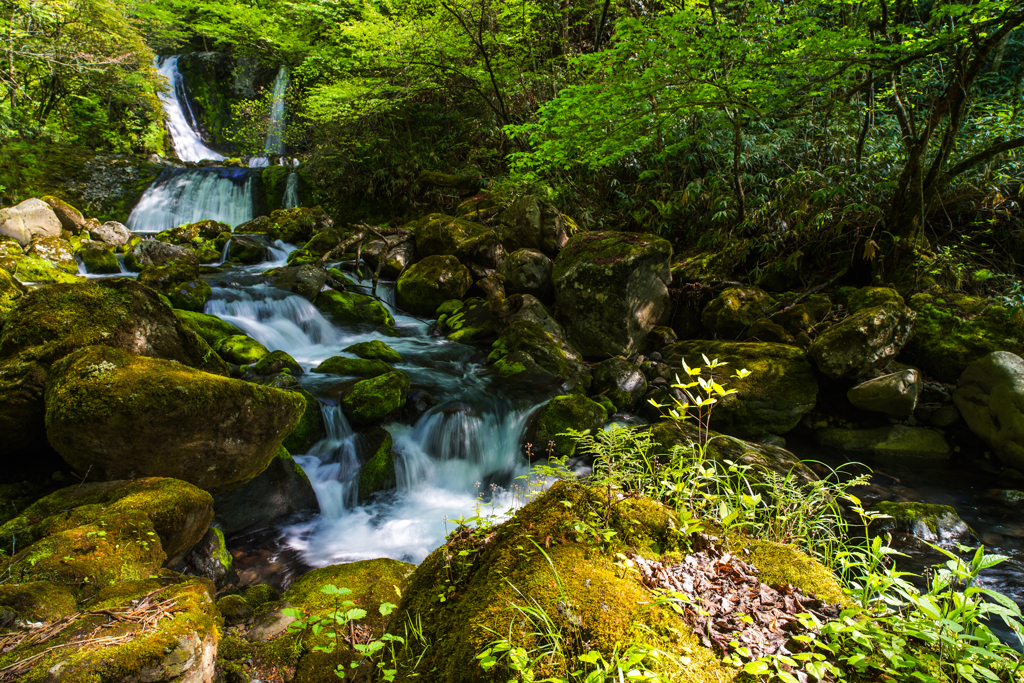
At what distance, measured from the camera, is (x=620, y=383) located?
23.1 ft

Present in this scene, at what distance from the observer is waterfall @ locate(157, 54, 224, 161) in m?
19.2

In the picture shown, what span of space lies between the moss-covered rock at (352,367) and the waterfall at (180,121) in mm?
17718

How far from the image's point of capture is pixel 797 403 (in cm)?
624

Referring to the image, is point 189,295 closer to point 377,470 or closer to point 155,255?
point 155,255

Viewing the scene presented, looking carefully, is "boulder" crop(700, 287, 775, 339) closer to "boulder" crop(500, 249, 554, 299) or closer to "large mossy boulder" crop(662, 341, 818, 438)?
"large mossy boulder" crop(662, 341, 818, 438)

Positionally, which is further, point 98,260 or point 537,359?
point 98,260

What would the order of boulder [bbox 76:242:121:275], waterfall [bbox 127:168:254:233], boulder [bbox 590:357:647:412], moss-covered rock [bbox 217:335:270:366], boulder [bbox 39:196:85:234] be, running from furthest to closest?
waterfall [bbox 127:168:254:233] → boulder [bbox 39:196:85:234] → boulder [bbox 76:242:121:275] → boulder [bbox 590:357:647:412] → moss-covered rock [bbox 217:335:270:366]

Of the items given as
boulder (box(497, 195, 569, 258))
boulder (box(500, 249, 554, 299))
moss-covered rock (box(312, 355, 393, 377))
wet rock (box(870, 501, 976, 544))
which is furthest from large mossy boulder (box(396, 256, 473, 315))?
wet rock (box(870, 501, 976, 544))

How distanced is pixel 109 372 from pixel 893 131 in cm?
1367

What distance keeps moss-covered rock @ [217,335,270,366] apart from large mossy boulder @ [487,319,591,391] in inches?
139

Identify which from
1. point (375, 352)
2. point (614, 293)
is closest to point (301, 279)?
point (375, 352)

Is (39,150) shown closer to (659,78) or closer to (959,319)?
(659,78)

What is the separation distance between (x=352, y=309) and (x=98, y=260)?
5232mm

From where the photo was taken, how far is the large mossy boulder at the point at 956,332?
Result: 6055 mm
